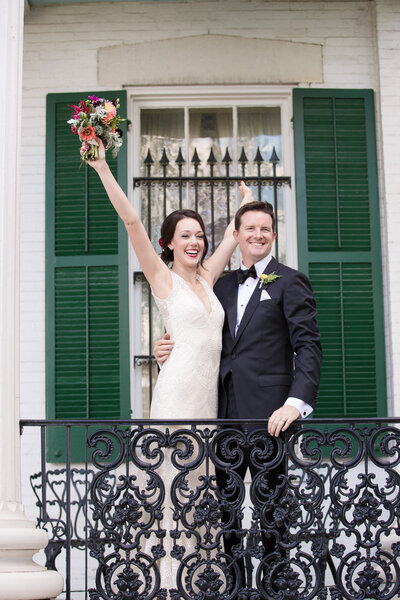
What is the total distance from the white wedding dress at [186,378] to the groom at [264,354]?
0.23 feet

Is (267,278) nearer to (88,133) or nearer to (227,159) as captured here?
(88,133)

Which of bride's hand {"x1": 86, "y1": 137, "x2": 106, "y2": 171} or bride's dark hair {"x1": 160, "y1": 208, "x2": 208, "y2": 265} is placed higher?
bride's hand {"x1": 86, "y1": 137, "x2": 106, "y2": 171}

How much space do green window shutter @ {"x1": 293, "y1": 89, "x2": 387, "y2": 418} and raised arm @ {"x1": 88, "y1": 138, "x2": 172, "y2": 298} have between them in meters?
2.17

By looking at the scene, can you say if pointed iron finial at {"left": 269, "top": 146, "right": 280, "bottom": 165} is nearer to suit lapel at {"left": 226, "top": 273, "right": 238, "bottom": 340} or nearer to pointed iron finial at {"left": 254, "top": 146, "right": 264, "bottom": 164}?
pointed iron finial at {"left": 254, "top": 146, "right": 264, "bottom": 164}

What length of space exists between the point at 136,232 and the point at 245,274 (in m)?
0.70

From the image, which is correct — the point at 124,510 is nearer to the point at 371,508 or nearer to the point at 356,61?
the point at 371,508

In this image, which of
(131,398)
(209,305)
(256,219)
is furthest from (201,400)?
(131,398)

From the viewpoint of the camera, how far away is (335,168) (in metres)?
7.67

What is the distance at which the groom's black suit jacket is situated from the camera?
5270 millimetres

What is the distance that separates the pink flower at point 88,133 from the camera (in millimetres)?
5250

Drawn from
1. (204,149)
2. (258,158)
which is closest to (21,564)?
(258,158)

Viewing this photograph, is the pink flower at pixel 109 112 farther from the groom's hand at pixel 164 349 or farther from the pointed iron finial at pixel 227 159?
the pointed iron finial at pixel 227 159

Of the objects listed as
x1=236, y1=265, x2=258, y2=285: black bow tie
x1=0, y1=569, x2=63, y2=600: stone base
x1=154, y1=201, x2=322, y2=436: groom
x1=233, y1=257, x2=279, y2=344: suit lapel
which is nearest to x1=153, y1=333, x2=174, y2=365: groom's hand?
x1=154, y1=201, x2=322, y2=436: groom

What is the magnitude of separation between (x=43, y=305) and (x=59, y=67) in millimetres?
1941
